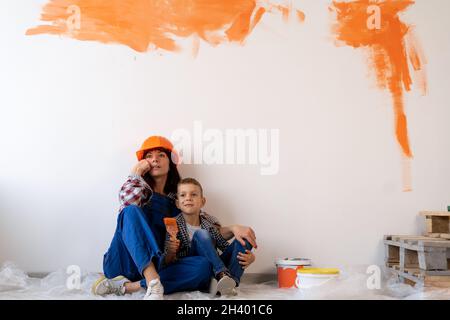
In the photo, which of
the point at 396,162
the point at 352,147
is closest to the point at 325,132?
the point at 352,147

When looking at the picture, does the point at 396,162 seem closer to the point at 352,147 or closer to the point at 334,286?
the point at 352,147

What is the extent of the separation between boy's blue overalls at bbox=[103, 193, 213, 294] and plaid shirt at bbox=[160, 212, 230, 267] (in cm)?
7

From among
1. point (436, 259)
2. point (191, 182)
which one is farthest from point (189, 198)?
point (436, 259)

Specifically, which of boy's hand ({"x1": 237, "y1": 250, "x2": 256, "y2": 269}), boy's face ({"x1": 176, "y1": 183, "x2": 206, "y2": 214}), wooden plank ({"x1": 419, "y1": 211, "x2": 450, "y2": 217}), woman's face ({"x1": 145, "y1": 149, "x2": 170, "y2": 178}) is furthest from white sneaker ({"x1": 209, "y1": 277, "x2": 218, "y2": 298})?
wooden plank ({"x1": 419, "y1": 211, "x2": 450, "y2": 217})

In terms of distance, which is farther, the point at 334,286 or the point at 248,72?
the point at 248,72

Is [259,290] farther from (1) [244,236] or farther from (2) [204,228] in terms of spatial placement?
(2) [204,228]

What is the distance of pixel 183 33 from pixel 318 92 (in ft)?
2.24

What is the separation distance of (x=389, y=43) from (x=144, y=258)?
1504 millimetres

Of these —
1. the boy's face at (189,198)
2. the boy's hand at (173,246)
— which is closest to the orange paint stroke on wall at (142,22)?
the boy's face at (189,198)

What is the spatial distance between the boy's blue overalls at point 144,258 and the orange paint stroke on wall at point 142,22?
839 millimetres

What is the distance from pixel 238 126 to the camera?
2559mm

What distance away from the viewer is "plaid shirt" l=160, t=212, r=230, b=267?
222 centimetres

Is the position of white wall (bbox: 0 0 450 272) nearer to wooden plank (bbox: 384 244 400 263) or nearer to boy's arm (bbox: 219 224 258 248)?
wooden plank (bbox: 384 244 400 263)
